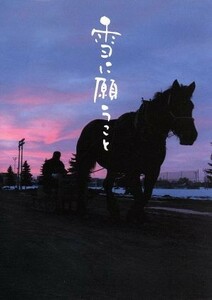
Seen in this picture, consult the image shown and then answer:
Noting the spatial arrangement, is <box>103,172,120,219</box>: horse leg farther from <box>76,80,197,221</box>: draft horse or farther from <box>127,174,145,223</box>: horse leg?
<box>127,174,145,223</box>: horse leg

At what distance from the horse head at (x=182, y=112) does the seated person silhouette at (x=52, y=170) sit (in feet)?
17.9

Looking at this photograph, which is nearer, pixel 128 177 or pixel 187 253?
pixel 187 253

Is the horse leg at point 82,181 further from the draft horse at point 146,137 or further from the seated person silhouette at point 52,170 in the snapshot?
the seated person silhouette at point 52,170

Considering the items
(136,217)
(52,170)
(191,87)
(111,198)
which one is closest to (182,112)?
(191,87)

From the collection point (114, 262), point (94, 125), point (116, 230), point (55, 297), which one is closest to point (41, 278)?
point (55, 297)

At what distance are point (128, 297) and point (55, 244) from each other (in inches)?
111

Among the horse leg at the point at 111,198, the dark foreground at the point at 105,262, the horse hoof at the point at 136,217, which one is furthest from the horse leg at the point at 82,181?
the dark foreground at the point at 105,262

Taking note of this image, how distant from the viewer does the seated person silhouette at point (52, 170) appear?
14312 mm

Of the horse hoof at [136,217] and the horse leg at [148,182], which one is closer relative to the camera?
the horse hoof at [136,217]

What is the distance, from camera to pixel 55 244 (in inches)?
282

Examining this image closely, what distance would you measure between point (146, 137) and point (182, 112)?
77cm

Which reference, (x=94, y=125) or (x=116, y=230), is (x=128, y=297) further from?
(x=94, y=125)

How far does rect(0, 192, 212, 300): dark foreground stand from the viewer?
4.65 meters

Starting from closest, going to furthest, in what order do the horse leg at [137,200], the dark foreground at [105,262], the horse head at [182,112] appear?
the dark foreground at [105,262] → the horse head at [182,112] → the horse leg at [137,200]
